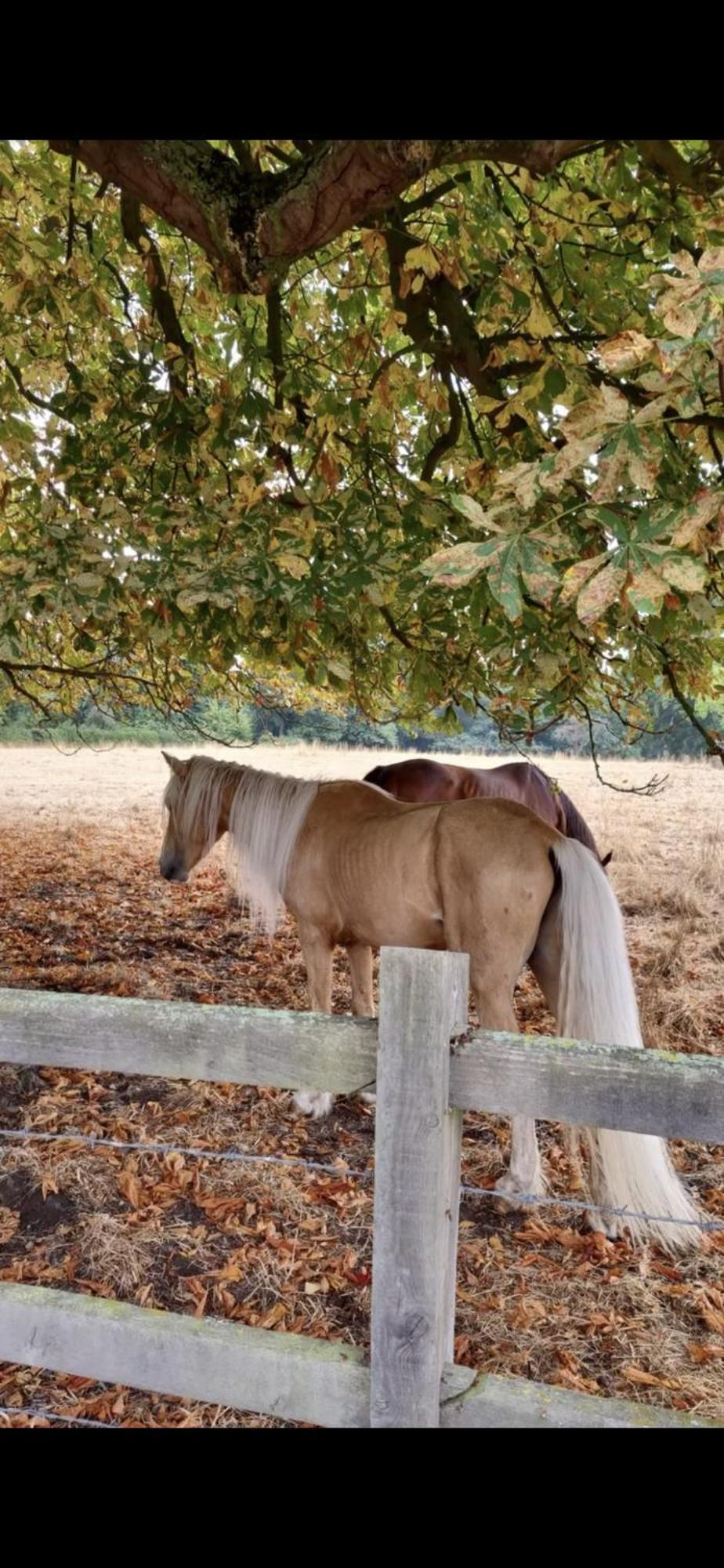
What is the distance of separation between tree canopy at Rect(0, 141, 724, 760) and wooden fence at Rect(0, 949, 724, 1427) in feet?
4.14

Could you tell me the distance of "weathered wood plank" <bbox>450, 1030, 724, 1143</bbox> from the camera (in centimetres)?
155

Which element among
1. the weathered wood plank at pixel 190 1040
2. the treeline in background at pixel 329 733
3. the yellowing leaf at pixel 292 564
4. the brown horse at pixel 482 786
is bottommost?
the treeline in background at pixel 329 733

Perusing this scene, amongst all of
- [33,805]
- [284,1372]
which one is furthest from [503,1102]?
[33,805]

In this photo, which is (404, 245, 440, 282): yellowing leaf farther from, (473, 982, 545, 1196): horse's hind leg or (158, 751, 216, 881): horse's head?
(473, 982, 545, 1196): horse's hind leg

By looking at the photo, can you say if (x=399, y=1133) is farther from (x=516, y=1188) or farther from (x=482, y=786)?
(x=482, y=786)

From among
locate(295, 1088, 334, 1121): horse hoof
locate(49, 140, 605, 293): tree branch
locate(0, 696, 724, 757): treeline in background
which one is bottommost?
locate(295, 1088, 334, 1121): horse hoof

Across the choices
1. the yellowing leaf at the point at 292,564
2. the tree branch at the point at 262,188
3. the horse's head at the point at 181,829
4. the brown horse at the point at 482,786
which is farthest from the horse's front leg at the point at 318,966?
the tree branch at the point at 262,188

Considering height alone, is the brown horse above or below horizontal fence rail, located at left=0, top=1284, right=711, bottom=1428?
above

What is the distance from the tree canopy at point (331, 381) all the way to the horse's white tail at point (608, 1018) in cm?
114

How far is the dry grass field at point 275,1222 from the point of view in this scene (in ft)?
9.57

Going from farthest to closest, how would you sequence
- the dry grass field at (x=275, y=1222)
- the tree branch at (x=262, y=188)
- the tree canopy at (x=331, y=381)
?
1. the dry grass field at (x=275, y=1222)
2. the tree canopy at (x=331, y=381)
3. the tree branch at (x=262, y=188)

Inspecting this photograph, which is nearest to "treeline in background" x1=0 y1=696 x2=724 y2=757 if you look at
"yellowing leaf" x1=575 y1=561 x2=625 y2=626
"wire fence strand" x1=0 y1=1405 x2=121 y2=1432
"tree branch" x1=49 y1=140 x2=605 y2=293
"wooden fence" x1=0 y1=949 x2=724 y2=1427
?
"tree branch" x1=49 y1=140 x2=605 y2=293

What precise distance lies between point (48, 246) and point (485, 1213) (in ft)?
15.2

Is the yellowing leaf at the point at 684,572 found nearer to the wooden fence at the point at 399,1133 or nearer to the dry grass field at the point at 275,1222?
the wooden fence at the point at 399,1133
